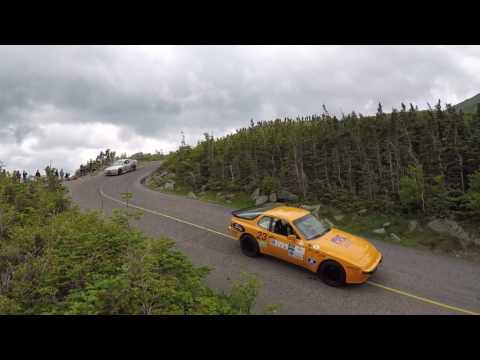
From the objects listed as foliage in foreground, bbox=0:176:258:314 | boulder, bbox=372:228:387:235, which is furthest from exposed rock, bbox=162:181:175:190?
boulder, bbox=372:228:387:235

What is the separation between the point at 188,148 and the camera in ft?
Answer: 85.3

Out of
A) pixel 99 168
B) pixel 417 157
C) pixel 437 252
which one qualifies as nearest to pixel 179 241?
pixel 437 252

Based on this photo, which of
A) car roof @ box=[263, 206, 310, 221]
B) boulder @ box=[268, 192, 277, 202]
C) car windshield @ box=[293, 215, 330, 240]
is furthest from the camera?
boulder @ box=[268, 192, 277, 202]

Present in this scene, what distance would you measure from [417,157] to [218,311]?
41.0 feet

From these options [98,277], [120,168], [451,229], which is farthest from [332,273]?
[120,168]

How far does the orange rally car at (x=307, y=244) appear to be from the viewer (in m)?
6.45

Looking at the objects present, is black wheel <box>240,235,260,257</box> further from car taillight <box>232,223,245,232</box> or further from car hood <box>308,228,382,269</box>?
car hood <box>308,228,382,269</box>

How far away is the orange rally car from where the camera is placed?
21.2ft

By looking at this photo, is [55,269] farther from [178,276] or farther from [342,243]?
[342,243]

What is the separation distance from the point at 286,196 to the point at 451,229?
7.44 m

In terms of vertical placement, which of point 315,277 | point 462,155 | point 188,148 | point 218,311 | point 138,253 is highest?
point 188,148

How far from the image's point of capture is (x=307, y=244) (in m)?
6.96

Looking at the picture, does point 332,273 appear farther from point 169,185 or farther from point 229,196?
point 169,185

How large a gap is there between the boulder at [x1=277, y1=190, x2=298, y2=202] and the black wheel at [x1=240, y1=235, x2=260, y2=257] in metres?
6.84
